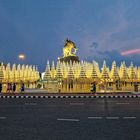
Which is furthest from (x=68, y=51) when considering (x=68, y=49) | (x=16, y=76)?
(x=16, y=76)

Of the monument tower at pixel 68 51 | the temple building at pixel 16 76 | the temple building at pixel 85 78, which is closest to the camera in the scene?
the temple building at pixel 85 78

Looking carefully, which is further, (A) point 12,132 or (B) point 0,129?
(B) point 0,129

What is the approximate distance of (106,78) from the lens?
158 ft

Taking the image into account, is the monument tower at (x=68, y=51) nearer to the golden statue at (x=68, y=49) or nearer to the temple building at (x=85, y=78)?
the golden statue at (x=68, y=49)

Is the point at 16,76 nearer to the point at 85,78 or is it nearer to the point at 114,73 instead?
the point at 85,78

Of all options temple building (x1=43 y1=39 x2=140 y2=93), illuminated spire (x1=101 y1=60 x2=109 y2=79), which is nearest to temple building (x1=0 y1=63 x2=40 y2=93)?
temple building (x1=43 y1=39 x2=140 y2=93)

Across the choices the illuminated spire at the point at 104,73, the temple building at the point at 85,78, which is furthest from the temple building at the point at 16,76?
the illuminated spire at the point at 104,73

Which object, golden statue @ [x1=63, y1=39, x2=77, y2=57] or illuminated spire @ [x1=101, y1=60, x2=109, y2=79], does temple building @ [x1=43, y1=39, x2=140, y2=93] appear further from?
golden statue @ [x1=63, y1=39, x2=77, y2=57]

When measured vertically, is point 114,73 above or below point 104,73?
above

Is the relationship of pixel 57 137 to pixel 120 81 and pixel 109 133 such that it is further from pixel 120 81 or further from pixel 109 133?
pixel 120 81

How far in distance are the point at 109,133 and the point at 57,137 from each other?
4.89 feet

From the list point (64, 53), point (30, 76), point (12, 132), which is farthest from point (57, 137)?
point (64, 53)

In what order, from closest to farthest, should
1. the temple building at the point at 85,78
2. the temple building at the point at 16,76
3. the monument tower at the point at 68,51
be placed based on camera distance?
the temple building at the point at 85,78 < the temple building at the point at 16,76 < the monument tower at the point at 68,51

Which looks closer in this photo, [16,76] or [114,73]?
[114,73]
